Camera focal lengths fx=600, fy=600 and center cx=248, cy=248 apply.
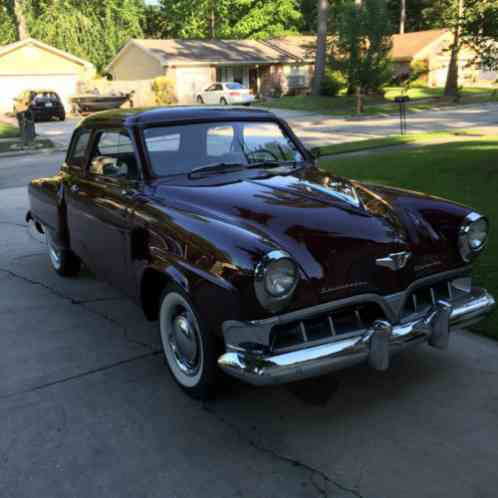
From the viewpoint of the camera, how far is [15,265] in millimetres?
6871

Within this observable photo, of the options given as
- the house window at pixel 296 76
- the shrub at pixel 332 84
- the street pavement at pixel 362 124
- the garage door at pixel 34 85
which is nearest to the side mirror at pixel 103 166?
the street pavement at pixel 362 124

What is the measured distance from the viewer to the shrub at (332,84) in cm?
3703

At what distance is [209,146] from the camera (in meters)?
4.66

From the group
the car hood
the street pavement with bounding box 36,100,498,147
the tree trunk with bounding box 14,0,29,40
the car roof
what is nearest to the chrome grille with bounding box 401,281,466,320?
the car hood

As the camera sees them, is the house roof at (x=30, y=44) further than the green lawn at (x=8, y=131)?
Yes

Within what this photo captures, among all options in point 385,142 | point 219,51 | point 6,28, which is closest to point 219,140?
point 385,142

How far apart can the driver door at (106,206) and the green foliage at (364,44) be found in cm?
2658

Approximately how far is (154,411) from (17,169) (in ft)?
45.8

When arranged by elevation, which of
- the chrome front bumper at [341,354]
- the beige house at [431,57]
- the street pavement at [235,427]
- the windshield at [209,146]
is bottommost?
the street pavement at [235,427]

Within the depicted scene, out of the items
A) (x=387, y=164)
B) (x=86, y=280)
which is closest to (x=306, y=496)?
(x=86, y=280)

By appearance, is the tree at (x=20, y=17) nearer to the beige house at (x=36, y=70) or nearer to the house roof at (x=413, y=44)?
the beige house at (x=36, y=70)

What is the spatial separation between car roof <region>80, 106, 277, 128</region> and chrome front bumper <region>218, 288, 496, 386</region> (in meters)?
2.17

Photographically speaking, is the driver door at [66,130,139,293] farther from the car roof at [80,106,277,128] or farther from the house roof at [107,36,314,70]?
the house roof at [107,36,314,70]

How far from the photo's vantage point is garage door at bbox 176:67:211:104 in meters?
41.7
